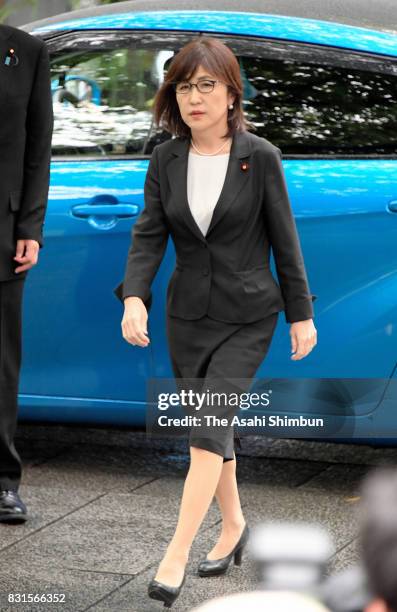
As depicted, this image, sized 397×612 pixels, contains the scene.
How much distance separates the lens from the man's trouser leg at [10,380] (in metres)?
4.30

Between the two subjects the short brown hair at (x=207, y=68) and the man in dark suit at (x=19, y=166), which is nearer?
the short brown hair at (x=207, y=68)

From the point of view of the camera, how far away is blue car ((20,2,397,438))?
14.1 ft

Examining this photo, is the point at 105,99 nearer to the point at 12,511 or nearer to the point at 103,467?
the point at 103,467

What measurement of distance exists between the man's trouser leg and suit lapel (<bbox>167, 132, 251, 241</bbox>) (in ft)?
3.00

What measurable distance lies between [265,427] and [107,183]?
1014mm

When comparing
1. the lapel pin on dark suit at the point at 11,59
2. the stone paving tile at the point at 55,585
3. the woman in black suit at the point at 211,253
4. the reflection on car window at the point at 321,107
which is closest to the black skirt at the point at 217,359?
the woman in black suit at the point at 211,253

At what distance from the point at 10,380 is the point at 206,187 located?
1.16 metres

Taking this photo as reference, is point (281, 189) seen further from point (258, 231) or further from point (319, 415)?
point (319, 415)

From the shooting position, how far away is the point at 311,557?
1.11 m

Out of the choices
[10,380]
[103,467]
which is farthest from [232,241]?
[103,467]

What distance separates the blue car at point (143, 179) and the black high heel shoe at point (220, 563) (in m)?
0.76

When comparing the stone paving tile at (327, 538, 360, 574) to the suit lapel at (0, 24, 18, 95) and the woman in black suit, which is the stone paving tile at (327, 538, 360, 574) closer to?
the woman in black suit

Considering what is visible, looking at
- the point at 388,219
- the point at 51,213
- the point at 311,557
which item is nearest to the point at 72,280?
the point at 51,213

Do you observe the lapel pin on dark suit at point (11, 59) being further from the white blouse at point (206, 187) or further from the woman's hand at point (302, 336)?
the woman's hand at point (302, 336)
